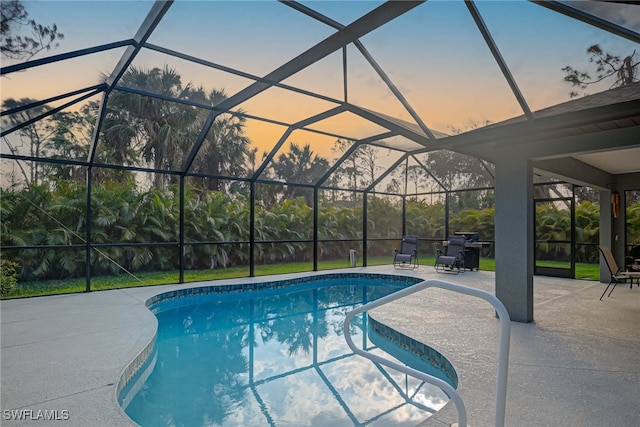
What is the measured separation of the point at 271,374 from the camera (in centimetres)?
443

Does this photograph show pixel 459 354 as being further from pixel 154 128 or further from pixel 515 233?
pixel 154 128

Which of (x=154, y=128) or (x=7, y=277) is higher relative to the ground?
(x=154, y=128)

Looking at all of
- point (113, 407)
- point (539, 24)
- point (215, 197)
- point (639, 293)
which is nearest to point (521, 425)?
point (113, 407)

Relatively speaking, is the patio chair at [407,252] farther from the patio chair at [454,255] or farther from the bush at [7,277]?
the bush at [7,277]

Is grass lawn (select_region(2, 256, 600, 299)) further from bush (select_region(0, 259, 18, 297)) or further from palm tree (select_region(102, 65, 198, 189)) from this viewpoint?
palm tree (select_region(102, 65, 198, 189))

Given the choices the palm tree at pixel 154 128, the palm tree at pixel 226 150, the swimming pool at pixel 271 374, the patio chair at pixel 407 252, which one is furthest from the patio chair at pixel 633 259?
the palm tree at pixel 154 128

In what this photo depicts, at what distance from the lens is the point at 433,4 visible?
14.9ft

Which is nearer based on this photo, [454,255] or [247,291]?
[247,291]

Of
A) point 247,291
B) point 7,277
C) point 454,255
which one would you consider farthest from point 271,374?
point 454,255

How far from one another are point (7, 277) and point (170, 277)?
380cm

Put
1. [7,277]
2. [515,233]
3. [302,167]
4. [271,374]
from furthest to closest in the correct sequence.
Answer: [302,167]
[7,277]
[515,233]
[271,374]

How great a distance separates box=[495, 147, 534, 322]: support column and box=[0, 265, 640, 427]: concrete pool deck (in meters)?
0.41

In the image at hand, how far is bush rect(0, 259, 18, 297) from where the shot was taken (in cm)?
761

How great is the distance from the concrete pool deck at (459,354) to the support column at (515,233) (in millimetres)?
409
